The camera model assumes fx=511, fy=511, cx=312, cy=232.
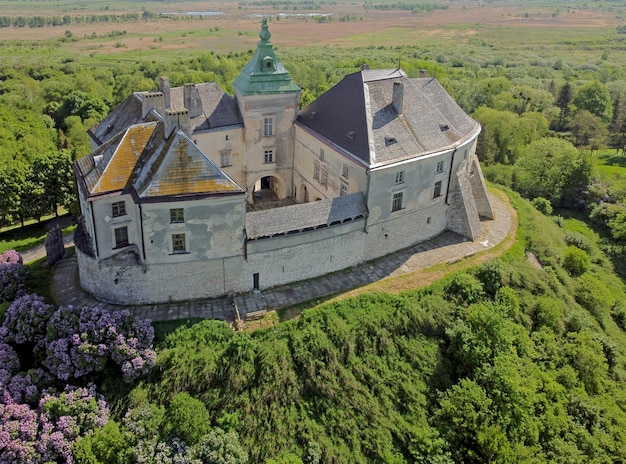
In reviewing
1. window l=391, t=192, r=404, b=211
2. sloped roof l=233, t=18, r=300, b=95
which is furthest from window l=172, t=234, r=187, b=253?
window l=391, t=192, r=404, b=211

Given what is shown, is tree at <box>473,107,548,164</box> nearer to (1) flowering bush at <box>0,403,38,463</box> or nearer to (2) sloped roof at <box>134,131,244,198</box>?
(2) sloped roof at <box>134,131,244,198</box>

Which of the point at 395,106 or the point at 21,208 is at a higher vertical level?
the point at 395,106

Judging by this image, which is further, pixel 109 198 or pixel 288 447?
pixel 109 198

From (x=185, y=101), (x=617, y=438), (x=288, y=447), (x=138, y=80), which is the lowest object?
(x=617, y=438)

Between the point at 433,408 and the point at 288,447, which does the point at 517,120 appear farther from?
the point at 288,447

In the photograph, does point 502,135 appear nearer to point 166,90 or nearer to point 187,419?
point 166,90

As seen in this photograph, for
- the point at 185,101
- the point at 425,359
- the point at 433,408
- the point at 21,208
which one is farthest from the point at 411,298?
the point at 21,208

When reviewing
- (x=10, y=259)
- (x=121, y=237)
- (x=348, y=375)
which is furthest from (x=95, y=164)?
(x=348, y=375)

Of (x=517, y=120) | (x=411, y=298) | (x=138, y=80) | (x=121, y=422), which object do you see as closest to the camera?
(x=121, y=422)
